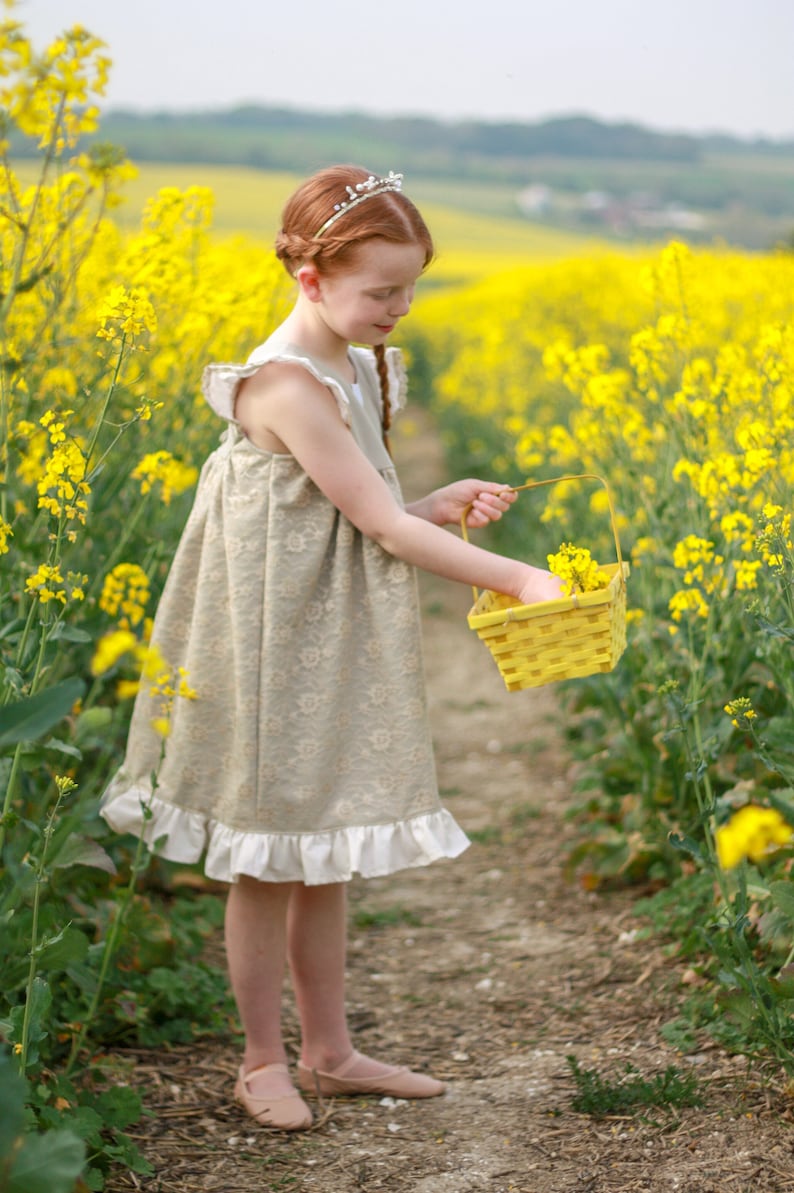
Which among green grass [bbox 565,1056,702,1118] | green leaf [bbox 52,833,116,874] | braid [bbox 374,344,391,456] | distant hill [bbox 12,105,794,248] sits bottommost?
green grass [bbox 565,1056,702,1118]

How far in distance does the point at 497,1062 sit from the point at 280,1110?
0.46m

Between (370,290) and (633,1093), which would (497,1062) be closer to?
(633,1093)

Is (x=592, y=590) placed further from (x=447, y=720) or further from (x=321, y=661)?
(x=447, y=720)

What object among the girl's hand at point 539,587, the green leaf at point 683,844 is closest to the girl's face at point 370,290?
the girl's hand at point 539,587

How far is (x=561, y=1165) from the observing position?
2014 millimetres

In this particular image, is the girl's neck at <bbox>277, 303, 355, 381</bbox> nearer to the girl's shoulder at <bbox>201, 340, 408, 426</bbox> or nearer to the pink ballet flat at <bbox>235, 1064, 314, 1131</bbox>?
the girl's shoulder at <bbox>201, 340, 408, 426</bbox>

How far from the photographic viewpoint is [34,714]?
3.73 feet

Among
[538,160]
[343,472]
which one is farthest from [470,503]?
[538,160]

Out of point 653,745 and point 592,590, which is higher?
point 592,590

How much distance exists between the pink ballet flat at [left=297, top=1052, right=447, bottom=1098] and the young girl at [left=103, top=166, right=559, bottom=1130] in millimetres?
134

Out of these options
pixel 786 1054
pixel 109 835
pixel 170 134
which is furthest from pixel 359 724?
pixel 170 134

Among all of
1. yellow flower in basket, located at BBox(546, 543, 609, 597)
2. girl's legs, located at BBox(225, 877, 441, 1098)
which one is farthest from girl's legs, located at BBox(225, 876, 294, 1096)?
yellow flower in basket, located at BBox(546, 543, 609, 597)

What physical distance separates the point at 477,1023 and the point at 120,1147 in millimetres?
920

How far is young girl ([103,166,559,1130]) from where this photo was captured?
6.74ft
